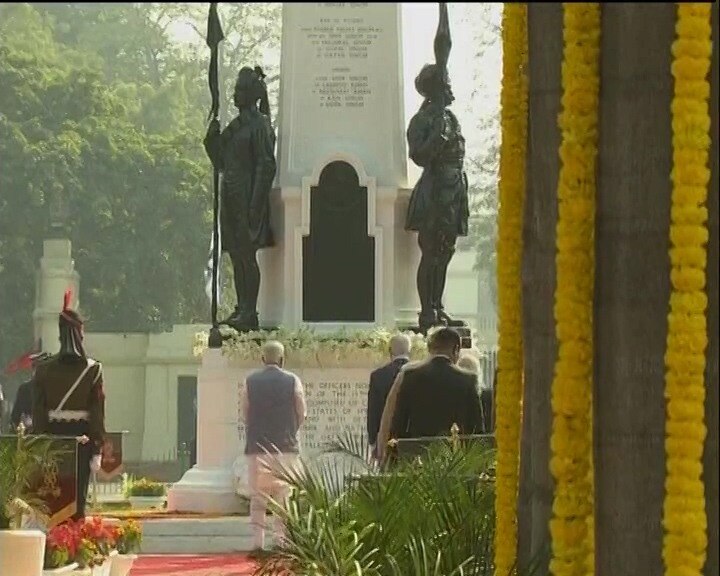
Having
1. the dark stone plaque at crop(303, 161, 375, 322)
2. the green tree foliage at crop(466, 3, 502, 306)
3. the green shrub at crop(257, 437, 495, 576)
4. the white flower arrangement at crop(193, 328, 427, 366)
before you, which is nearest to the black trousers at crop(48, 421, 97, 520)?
the green shrub at crop(257, 437, 495, 576)

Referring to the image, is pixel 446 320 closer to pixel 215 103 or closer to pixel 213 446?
pixel 213 446

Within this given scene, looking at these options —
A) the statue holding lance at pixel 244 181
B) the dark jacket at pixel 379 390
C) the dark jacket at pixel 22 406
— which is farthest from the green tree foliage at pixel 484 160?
the dark jacket at pixel 379 390

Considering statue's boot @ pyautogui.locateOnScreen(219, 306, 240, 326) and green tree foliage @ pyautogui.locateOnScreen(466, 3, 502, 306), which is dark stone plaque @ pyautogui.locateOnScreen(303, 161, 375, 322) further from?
green tree foliage @ pyautogui.locateOnScreen(466, 3, 502, 306)

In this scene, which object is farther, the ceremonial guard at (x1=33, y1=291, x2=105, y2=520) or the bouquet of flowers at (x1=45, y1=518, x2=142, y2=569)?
the ceremonial guard at (x1=33, y1=291, x2=105, y2=520)

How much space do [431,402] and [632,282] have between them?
5.48 m

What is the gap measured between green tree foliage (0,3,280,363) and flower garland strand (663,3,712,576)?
37160mm

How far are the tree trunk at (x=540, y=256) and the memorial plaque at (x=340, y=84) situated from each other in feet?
46.9

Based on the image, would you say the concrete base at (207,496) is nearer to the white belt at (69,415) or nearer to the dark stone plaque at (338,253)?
the dark stone plaque at (338,253)

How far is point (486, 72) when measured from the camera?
112ft

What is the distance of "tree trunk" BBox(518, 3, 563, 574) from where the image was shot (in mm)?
4664

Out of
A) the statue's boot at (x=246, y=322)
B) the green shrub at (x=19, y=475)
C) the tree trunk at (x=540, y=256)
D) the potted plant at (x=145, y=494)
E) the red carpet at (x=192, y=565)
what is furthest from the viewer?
the potted plant at (x=145, y=494)

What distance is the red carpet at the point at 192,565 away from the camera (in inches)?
476

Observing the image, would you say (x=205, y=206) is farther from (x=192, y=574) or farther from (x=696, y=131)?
(x=696, y=131)

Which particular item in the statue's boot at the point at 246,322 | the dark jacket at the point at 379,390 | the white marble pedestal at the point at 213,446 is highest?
the statue's boot at the point at 246,322
